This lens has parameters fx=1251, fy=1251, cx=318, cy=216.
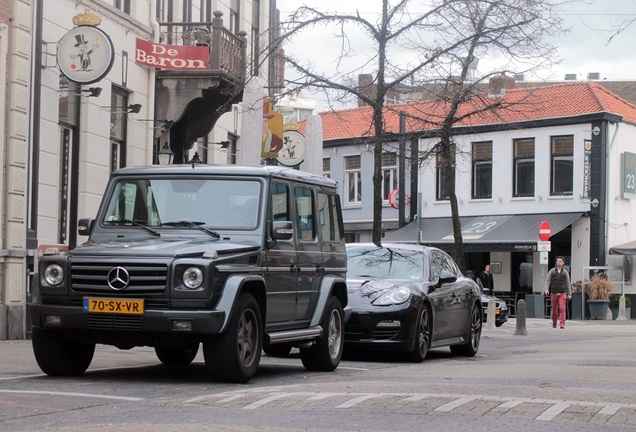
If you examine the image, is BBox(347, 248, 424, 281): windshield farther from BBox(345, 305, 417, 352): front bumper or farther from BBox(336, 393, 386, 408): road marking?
BBox(336, 393, 386, 408): road marking

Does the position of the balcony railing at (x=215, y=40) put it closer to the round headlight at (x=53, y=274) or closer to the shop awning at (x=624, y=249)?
the round headlight at (x=53, y=274)

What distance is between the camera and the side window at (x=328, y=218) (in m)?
13.7

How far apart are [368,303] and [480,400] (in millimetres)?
5995

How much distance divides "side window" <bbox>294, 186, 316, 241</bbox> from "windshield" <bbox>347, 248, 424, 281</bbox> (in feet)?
9.91

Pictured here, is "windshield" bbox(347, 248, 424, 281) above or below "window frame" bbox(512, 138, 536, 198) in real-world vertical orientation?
below

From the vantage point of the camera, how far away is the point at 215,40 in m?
A: 23.4

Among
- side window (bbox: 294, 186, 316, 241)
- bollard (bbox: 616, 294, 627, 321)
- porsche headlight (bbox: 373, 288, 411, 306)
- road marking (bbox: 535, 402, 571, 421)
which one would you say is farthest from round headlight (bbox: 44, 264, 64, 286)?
bollard (bbox: 616, 294, 627, 321)

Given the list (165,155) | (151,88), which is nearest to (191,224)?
(165,155)

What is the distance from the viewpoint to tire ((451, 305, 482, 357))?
17938 millimetres

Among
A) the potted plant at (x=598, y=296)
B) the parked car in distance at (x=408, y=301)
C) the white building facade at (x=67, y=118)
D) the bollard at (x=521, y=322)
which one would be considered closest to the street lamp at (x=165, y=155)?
the white building facade at (x=67, y=118)

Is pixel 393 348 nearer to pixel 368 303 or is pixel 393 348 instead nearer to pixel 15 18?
pixel 368 303

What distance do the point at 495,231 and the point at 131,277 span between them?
115 feet

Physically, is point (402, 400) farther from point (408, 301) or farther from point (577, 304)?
point (577, 304)

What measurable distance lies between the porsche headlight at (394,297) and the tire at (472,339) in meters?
2.59
